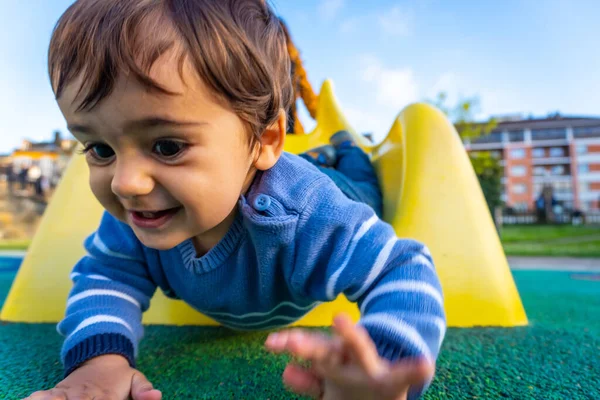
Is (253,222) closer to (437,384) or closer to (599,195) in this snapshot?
(437,384)

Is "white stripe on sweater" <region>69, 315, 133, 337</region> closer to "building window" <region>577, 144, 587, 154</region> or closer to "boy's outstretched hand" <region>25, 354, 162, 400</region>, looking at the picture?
"boy's outstretched hand" <region>25, 354, 162, 400</region>

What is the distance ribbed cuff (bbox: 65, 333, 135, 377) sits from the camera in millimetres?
765

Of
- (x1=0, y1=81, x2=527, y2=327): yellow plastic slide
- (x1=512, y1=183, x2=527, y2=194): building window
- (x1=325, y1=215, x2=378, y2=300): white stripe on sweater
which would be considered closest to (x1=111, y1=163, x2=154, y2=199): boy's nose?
(x1=325, y1=215, x2=378, y2=300): white stripe on sweater

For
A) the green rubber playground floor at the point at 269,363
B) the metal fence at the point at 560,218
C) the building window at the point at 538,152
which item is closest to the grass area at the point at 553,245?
the green rubber playground floor at the point at 269,363

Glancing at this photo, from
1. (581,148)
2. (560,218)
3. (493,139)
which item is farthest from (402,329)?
(581,148)

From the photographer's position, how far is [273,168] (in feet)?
2.71

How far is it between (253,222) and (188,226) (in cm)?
11

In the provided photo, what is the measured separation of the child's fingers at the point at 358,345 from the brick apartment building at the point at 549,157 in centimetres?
3406

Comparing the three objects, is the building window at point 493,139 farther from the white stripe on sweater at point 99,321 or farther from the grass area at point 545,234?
the white stripe on sweater at point 99,321

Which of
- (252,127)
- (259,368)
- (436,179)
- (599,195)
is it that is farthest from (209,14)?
(599,195)

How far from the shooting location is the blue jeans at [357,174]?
4.52 feet

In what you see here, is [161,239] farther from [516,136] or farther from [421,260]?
[516,136]

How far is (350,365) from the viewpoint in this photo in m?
0.50

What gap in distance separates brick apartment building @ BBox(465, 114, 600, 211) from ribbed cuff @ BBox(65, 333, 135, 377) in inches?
1335
